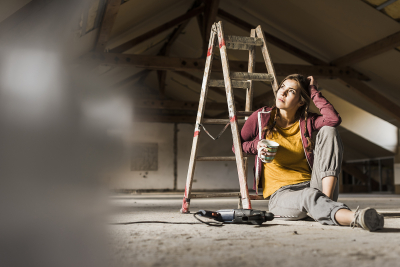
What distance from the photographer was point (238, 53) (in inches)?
297

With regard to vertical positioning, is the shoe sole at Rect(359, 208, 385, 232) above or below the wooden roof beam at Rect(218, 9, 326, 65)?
below

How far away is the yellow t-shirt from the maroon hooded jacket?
6 cm

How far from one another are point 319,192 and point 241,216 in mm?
365

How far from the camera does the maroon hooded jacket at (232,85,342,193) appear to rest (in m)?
1.80

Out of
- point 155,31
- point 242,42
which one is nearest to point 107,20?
point 242,42

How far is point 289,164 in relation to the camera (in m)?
1.95

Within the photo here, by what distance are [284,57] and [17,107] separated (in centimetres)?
556

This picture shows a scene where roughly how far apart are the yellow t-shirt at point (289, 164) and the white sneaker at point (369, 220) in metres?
0.50

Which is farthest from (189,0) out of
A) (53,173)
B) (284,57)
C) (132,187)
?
(132,187)

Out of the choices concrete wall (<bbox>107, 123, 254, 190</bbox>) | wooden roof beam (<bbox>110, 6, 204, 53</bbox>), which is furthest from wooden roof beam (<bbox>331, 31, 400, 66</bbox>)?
concrete wall (<bbox>107, 123, 254, 190</bbox>)

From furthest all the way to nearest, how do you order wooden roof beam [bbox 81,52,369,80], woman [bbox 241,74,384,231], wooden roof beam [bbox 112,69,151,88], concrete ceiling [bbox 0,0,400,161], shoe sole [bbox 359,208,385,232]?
wooden roof beam [bbox 112,69,151,88], wooden roof beam [bbox 81,52,369,80], concrete ceiling [bbox 0,0,400,161], woman [bbox 241,74,384,231], shoe sole [bbox 359,208,385,232]

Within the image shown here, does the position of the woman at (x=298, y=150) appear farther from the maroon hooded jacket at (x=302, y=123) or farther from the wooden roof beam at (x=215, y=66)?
the wooden roof beam at (x=215, y=66)

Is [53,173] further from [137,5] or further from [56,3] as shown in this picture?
[137,5]

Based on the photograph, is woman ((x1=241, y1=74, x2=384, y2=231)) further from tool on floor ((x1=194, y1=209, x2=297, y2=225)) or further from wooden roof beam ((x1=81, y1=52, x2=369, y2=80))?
wooden roof beam ((x1=81, y1=52, x2=369, y2=80))
